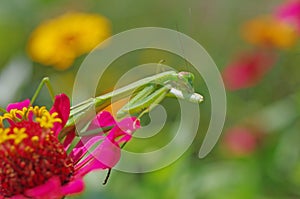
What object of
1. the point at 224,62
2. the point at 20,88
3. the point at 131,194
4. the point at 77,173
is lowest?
the point at 224,62

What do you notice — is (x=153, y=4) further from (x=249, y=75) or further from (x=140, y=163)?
(x=140, y=163)

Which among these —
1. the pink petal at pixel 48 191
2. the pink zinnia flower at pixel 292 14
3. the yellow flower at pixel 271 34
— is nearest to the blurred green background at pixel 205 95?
the yellow flower at pixel 271 34

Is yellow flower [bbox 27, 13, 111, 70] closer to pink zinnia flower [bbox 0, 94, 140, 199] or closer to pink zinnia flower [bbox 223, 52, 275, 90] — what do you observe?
pink zinnia flower [bbox 223, 52, 275, 90]

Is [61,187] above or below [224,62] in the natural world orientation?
above

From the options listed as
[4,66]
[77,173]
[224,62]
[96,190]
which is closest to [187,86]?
[77,173]

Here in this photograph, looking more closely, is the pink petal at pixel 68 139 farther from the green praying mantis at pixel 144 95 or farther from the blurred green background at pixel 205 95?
the blurred green background at pixel 205 95

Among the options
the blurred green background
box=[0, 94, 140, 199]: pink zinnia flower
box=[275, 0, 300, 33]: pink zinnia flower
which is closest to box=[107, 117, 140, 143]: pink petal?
box=[0, 94, 140, 199]: pink zinnia flower
